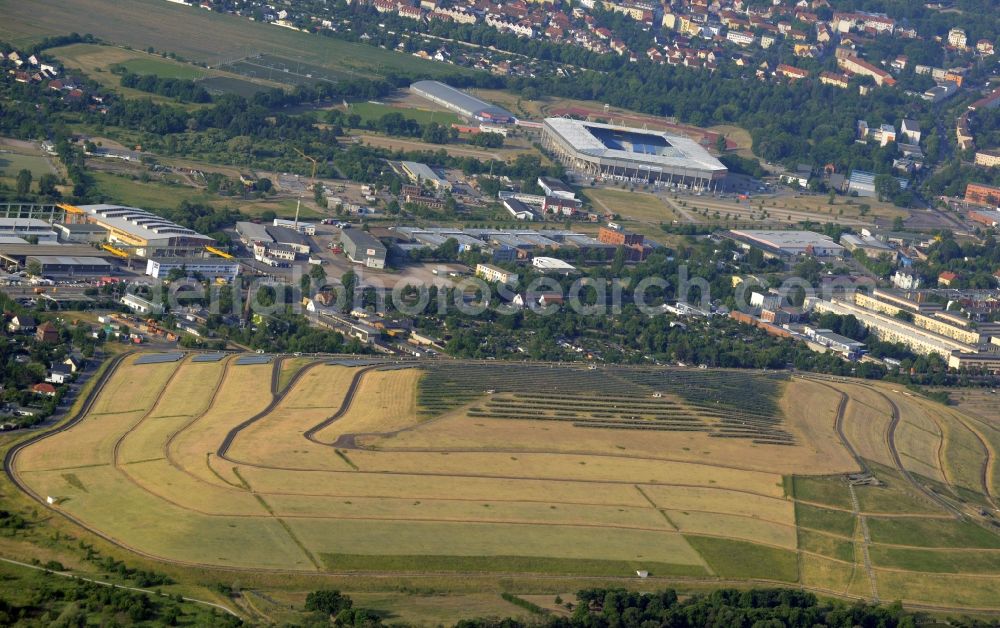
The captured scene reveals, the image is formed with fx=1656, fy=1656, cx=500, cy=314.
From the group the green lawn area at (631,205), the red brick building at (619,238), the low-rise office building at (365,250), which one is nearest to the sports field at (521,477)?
the low-rise office building at (365,250)

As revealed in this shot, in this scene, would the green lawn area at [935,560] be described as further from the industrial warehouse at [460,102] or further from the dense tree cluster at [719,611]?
the industrial warehouse at [460,102]

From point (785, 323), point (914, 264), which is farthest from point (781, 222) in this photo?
point (785, 323)

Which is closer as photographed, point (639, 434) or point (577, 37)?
point (639, 434)

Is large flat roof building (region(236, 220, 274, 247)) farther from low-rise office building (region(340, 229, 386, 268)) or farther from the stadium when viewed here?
the stadium

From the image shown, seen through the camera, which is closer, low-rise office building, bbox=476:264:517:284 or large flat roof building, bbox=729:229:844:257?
low-rise office building, bbox=476:264:517:284

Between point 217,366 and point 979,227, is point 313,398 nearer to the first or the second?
point 217,366

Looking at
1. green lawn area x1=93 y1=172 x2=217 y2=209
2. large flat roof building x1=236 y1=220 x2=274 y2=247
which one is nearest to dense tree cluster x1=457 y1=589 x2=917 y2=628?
large flat roof building x1=236 y1=220 x2=274 y2=247
